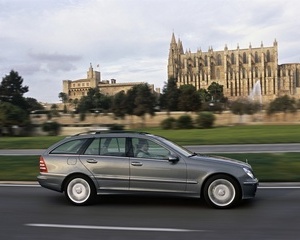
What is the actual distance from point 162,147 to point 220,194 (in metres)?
1.39

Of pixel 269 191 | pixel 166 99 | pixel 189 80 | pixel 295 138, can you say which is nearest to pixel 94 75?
pixel 189 80

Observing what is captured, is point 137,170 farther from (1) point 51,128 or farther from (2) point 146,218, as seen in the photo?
(1) point 51,128

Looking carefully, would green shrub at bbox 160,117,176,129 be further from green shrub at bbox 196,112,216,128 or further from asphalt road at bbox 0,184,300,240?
asphalt road at bbox 0,184,300,240

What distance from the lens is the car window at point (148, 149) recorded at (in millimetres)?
8250

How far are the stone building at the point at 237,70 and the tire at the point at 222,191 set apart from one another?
13881 centimetres

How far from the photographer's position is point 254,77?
149m

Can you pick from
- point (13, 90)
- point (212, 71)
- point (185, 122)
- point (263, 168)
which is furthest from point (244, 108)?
point (212, 71)

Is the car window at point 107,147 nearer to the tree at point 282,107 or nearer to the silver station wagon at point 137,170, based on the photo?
the silver station wagon at point 137,170

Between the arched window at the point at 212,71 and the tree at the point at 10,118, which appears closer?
the tree at the point at 10,118

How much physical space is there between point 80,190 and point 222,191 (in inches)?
109

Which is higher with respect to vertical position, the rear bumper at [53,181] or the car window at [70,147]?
the car window at [70,147]

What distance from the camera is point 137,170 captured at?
325 inches

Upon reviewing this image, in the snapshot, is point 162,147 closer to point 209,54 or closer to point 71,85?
point 209,54

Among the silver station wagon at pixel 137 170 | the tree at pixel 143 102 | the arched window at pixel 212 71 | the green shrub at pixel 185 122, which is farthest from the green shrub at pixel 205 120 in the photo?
the arched window at pixel 212 71
